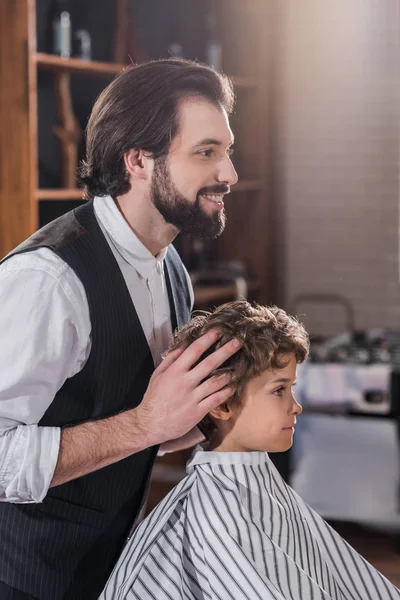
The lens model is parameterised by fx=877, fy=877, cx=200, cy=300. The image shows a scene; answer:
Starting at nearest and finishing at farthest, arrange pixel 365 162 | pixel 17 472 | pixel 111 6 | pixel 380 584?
pixel 17 472 < pixel 380 584 < pixel 111 6 < pixel 365 162

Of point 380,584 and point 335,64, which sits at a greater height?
point 335,64

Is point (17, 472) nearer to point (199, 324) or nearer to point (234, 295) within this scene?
point (199, 324)

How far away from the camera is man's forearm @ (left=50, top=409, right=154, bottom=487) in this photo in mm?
1380

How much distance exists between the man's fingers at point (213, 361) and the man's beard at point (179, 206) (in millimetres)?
233

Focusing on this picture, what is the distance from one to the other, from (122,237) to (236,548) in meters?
0.58

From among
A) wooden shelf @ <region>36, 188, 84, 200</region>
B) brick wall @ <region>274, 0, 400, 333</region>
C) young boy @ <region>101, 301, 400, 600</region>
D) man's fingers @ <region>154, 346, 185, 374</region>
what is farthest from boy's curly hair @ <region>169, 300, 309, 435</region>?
brick wall @ <region>274, 0, 400, 333</region>

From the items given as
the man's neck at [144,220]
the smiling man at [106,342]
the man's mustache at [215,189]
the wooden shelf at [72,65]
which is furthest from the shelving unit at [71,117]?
the man's mustache at [215,189]

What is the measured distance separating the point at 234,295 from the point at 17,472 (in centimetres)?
345

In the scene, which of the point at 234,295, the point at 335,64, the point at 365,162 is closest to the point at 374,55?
the point at 335,64

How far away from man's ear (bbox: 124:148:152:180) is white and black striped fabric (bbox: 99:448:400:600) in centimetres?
54

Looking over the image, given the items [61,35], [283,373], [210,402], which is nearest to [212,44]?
[61,35]

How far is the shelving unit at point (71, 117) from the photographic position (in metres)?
3.15

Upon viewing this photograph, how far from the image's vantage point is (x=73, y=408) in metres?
1.49

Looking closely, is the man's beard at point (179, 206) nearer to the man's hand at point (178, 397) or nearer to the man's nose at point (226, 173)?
the man's nose at point (226, 173)
